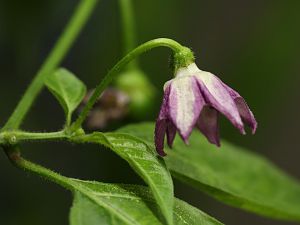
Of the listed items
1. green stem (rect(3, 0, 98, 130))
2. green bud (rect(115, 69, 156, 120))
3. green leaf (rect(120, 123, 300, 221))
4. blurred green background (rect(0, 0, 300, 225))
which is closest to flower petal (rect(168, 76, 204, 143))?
green leaf (rect(120, 123, 300, 221))

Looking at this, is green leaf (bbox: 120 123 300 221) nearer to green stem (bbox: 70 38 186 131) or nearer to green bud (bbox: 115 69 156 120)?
green stem (bbox: 70 38 186 131)

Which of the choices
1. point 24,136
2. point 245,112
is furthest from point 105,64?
point 245,112

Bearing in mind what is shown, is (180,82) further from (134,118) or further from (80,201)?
(134,118)

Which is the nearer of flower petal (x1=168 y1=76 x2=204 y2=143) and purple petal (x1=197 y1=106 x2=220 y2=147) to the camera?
flower petal (x1=168 y1=76 x2=204 y2=143)

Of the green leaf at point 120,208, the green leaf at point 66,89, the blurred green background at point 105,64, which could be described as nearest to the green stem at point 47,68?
the green leaf at point 66,89

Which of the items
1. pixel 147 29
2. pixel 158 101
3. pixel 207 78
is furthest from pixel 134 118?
pixel 207 78

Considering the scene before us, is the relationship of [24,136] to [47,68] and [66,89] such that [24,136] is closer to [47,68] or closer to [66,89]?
[66,89]
